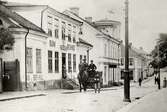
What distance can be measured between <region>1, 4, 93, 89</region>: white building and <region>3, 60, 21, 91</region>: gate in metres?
0.52

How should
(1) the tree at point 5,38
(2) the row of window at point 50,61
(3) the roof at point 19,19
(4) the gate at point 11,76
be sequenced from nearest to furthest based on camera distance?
(1) the tree at point 5,38
(4) the gate at point 11,76
(3) the roof at point 19,19
(2) the row of window at point 50,61

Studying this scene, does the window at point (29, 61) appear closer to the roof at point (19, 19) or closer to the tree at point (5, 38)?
the roof at point (19, 19)

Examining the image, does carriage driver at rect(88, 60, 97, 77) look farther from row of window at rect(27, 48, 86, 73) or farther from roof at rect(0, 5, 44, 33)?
roof at rect(0, 5, 44, 33)

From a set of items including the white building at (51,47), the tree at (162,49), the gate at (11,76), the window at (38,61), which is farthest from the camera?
the window at (38,61)

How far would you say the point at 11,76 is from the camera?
20.5 meters

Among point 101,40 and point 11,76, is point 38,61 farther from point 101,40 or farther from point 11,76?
point 101,40

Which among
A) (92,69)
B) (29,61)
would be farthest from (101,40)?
(92,69)

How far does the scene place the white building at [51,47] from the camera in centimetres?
2197

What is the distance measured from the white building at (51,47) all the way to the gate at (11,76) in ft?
1.70

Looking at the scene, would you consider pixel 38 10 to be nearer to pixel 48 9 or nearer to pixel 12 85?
pixel 48 9

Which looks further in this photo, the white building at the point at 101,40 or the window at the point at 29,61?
the window at the point at 29,61

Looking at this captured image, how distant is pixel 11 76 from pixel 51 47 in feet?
13.9

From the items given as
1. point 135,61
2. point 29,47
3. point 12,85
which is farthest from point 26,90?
point 135,61

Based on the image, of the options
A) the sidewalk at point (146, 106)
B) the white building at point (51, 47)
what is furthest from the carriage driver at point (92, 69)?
the white building at point (51, 47)
